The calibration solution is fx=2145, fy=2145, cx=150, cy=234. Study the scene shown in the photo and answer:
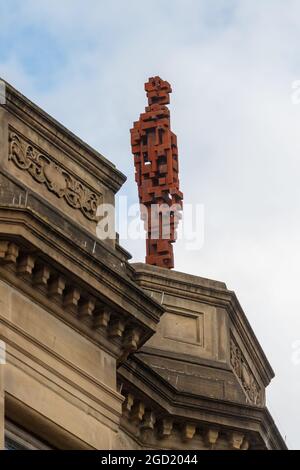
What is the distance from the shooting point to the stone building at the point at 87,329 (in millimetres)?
30391

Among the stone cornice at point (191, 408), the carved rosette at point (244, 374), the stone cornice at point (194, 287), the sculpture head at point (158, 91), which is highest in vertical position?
the sculpture head at point (158, 91)

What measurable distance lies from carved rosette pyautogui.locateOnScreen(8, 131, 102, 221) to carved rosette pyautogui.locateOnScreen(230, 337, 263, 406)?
5.39 meters

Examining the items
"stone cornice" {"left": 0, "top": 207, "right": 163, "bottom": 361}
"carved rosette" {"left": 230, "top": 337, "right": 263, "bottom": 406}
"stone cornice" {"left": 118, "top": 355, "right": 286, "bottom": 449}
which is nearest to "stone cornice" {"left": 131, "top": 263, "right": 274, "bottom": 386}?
"carved rosette" {"left": 230, "top": 337, "right": 263, "bottom": 406}

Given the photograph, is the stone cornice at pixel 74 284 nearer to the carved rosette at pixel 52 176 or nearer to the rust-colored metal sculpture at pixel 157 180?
the carved rosette at pixel 52 176

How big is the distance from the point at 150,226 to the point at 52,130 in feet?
25.6

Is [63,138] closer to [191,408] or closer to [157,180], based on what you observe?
[191,408]

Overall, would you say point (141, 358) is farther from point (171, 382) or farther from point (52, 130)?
point (52, 130)

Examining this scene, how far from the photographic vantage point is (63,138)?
3266cm

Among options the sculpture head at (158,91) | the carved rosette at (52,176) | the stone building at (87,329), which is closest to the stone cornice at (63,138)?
the stone building at (87,329)

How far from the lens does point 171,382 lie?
117 ft

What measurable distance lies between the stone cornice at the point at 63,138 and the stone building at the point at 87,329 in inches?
0.6

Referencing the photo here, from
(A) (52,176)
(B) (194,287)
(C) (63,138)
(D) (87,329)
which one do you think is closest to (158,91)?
(B) (194,287)

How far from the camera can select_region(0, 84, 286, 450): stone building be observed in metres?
30.4

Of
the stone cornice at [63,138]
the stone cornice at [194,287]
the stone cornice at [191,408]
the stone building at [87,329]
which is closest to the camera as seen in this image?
the stone building at [87,329]
